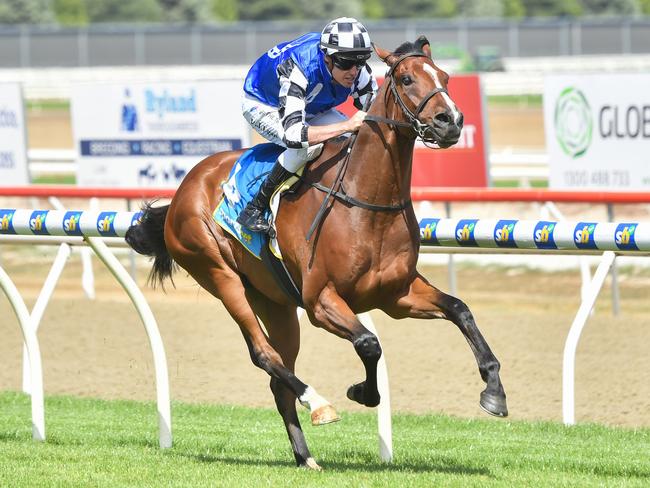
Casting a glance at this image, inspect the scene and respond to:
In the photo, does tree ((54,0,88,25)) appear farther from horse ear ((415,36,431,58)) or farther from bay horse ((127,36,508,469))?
horse ear ((415,36,431,58))

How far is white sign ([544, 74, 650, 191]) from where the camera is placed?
10.3m

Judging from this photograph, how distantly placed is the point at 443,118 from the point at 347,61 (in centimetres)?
65

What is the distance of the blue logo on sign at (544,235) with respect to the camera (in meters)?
5.14

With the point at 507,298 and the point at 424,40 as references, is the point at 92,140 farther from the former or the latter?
the point at 424,40

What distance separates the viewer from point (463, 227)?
538 cm

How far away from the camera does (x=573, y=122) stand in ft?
35.4

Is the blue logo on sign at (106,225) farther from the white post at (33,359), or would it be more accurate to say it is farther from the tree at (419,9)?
the tree at (419,9)

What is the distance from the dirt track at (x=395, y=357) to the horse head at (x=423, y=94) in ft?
9.47

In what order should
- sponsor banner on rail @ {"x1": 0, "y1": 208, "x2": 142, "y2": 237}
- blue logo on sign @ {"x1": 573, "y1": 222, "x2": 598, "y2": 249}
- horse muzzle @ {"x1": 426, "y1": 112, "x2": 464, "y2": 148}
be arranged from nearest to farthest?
horse muzzle @ {"x1": 426, "y1": 112, "x2": 464, "y2": 148}
blue logo on sign @ {"x1": 573, "y1": 222, "x2": 598, "y2": 249}
sponsor banner on rail @ {"x1": 0, "y1": 208, "x2": 142, "y2": 237}

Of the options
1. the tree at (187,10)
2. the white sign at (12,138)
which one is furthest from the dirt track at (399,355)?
the tree at (187,10)

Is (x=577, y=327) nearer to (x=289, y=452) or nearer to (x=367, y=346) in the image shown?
(x=289, y=452)

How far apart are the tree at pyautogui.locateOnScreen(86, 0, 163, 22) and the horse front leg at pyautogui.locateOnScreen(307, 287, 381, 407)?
2203 inches

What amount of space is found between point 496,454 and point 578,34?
36.3 metres

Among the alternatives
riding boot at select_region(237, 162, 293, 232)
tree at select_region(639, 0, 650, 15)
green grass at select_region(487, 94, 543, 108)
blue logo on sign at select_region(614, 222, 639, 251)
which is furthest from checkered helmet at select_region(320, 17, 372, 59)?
tree at select_region(639, 0, 650, 15)
